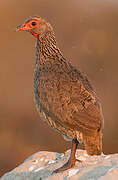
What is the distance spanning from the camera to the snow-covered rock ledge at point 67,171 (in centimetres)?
550

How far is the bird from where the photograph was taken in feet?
20.5

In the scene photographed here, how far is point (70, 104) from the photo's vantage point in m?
6.27

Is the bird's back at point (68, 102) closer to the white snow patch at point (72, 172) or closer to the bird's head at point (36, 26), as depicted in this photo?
the white snow patch at point (72, 172)

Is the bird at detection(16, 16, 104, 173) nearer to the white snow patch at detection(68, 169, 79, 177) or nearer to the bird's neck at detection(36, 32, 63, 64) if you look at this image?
the bird's neck at detection(36, 32, 63, 64)

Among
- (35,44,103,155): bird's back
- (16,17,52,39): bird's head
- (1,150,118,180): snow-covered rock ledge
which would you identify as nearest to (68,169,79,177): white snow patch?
(1,150,118,180): snow-covered rock ledge

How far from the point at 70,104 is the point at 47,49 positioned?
1.30 meters

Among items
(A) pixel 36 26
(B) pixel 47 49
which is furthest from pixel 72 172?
(A) pixel 36 26

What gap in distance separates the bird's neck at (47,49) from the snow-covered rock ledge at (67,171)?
197 centimetres

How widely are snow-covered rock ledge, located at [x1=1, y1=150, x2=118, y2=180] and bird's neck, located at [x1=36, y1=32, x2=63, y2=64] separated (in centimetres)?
197

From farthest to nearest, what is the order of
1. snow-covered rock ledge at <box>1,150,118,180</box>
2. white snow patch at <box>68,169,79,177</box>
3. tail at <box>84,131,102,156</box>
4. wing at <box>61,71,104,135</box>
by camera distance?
tail at <box>84,131,102,156</box> → wing at <box>61,71,104,135</box> → white snow patch at <box>68,169,79,177</box> → snow-covered rock ledge at <box>1,150,118,180</box>

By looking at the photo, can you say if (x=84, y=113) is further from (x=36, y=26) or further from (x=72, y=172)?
(x=36, y=26)

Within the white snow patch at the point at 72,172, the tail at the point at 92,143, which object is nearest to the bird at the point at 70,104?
the tail at the point at 92,143

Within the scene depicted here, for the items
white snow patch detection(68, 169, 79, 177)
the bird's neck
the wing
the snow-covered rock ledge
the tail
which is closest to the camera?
the snow-covered rock ledge

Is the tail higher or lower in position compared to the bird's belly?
lower
